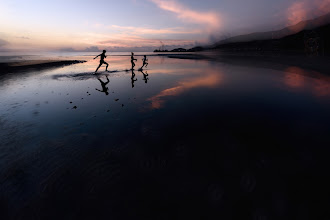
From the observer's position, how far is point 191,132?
23.4 feet

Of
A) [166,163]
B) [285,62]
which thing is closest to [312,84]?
[166,163]

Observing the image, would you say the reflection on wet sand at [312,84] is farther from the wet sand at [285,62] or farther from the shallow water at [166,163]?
the wet sand at [285,62]

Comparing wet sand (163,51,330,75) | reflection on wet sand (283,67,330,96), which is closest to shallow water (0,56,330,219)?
reflection on wet sand (283,67,330,96)

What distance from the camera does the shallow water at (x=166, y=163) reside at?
12.4ft

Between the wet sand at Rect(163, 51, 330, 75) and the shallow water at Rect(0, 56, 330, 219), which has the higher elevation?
the wet sand at Rect(163, 51, 330, 75)

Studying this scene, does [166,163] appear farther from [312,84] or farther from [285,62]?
[285,62]

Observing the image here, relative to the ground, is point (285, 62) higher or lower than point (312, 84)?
higher

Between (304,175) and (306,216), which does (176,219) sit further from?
(304,175)

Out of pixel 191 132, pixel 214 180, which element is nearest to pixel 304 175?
pixel 214 180

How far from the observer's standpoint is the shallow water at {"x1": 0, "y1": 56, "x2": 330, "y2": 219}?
3.78 metres

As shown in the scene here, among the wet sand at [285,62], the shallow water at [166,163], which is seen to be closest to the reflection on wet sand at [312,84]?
the shallow water at [166,163]

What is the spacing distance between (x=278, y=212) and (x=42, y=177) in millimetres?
6323

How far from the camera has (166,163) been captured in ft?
17.0

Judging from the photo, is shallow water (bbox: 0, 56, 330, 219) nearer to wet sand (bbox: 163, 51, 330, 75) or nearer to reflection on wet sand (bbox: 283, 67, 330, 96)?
reflection on wet sand (bbox: 283, 67, 330, 96)
